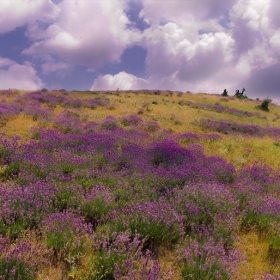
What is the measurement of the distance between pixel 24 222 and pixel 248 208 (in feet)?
13.8

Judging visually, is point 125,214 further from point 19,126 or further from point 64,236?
point 19,126

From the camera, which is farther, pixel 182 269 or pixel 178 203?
pixel 178 203

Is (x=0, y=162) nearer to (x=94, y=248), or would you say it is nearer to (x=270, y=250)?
(x=94, y=248)

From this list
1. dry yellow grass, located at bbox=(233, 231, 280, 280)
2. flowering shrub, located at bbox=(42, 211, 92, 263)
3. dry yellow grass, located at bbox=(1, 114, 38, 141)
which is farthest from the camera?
dry yellow grass, located at bbox=(1, 114, 38, 141)

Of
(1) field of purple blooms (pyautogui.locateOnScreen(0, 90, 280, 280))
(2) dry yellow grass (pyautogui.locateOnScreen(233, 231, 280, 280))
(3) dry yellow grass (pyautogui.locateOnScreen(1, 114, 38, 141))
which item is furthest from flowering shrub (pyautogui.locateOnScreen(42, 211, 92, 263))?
(3) dry yellow grass (pyautogui.locateOnScreen(1, 114, 38, 141))

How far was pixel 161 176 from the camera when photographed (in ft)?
19.6

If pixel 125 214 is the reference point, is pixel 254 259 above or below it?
below

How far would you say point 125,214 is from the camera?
4289mm

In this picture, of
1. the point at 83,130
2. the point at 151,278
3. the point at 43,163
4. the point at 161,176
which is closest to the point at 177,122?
the point at 83,130

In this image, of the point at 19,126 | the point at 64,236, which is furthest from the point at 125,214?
the point at 19,126

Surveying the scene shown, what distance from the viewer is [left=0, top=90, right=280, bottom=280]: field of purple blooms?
3.19m

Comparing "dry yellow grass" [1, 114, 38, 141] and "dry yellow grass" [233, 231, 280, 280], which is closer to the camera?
"dry yellow grass" [233, 231, 280, 280]

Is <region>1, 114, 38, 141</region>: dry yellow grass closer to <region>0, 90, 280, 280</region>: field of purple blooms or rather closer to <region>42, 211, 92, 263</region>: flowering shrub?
<region>0, 90, 280, 280</region>: field of purple blooms

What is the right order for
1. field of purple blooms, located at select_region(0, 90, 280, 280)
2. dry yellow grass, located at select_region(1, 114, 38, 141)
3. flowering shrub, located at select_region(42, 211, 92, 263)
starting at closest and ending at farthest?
field of purple blooms, located at select_region(0, 90, 280, 280)
flowering shrub, located at select_region(42, 211, 92, 263)
dry yellow grass, located at select_region(1, 114, 38, 141)
